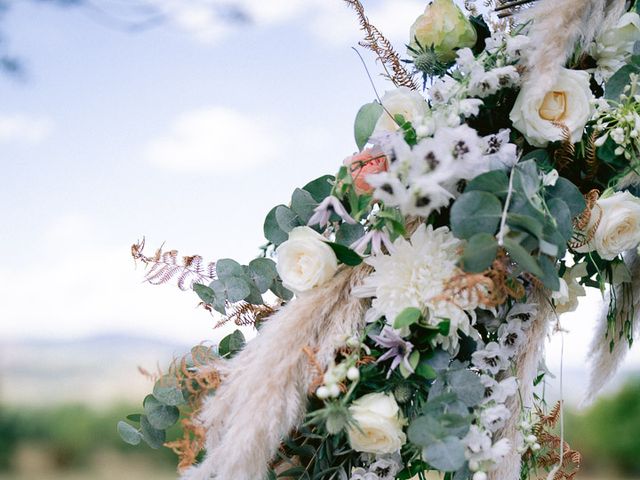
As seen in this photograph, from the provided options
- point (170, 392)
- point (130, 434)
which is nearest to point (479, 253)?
point (170, 392)

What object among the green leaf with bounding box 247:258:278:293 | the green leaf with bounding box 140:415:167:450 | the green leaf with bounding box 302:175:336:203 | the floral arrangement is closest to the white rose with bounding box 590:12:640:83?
the floral arrangement

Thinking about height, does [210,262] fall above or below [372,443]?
above

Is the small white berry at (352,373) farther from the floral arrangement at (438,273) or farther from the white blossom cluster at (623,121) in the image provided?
the white blossom cluster at (623,121)

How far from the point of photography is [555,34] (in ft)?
2.21

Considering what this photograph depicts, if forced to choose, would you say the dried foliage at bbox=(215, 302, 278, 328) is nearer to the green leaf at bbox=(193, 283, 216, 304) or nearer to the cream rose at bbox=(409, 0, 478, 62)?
the green leaf at bbox=(193, 283, 216, 304)

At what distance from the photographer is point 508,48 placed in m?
0.71

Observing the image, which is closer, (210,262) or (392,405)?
(392,405)

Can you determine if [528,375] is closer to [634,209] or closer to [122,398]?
[634,209]

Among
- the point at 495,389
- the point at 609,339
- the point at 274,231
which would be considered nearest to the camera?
the point at 495,389

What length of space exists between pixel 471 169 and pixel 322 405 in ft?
0.91

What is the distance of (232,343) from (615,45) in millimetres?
541

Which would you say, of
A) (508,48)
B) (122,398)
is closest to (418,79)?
(508,48)

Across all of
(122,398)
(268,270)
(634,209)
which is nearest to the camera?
(634,209)

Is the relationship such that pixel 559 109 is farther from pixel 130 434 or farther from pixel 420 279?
pixel 130 434
